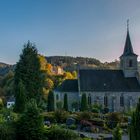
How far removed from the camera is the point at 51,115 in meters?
45.9

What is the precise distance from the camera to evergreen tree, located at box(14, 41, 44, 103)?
5494cm

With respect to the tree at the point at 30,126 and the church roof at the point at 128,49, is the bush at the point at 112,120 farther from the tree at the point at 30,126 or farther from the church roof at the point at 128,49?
the church roof at the point at 128,49

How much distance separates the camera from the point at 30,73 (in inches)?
2194

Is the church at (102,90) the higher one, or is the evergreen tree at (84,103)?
the church at (102,90)

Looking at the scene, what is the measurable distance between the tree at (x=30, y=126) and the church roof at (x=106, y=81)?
34856mm

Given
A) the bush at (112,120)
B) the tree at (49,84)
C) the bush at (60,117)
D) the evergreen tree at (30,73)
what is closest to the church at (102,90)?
the evergreen tree at (30,73)

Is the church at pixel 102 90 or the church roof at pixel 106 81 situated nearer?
the church at pixel 102 90

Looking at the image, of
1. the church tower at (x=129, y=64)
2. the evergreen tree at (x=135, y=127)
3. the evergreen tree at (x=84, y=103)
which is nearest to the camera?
the evergreen tree at (x=135, y=127)

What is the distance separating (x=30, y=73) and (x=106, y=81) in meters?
16.7

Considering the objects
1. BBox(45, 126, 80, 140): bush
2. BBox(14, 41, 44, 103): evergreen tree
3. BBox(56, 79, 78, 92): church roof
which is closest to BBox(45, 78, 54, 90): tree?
BBox(56, 79, 78, 92): church roof

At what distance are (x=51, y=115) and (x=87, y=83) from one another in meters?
21.2

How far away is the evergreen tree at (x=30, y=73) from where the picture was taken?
54.9 meters

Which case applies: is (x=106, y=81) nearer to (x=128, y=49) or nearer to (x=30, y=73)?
(x=128, y=49)

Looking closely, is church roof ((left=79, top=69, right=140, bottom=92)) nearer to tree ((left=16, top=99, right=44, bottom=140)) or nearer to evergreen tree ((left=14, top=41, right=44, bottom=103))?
evergreen tree ((left=14, top=41, right=44, bottom=103))
